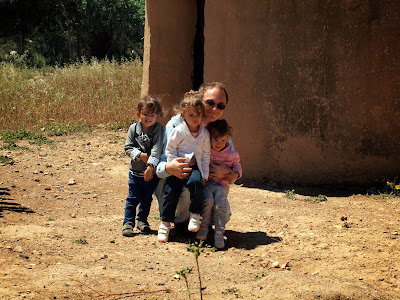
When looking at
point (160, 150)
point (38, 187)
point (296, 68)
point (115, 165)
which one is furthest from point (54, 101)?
point (160, 150)

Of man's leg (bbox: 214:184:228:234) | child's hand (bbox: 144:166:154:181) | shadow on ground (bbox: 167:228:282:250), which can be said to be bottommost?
shadow on ground (bbox: 167:228:282:250)

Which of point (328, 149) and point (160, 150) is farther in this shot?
point (328, 149)

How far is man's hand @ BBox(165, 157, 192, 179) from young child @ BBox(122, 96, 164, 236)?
0.27 meters

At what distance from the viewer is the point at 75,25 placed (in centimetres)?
2444

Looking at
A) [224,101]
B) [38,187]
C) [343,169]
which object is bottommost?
[38,187]

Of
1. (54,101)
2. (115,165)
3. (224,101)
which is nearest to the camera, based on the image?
(224,101)

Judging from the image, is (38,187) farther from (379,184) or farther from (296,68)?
(379,184)

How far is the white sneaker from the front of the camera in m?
4.09

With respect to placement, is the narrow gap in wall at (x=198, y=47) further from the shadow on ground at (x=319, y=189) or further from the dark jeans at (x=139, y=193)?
the dark jeans at (x=139, y=193)

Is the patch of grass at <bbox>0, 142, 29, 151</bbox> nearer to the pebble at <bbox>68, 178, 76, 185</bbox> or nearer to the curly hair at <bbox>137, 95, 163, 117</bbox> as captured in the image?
the pebble at <bbox>68, 178, 76, 185</bbox>

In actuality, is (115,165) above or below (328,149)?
below

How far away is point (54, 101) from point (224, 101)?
20.9 ft

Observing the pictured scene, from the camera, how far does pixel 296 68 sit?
611 centimetres

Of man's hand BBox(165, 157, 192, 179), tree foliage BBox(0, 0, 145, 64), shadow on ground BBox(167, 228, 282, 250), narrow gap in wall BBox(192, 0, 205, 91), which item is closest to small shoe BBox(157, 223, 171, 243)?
shadow on ground BBox(167, 228, 282, 250)
